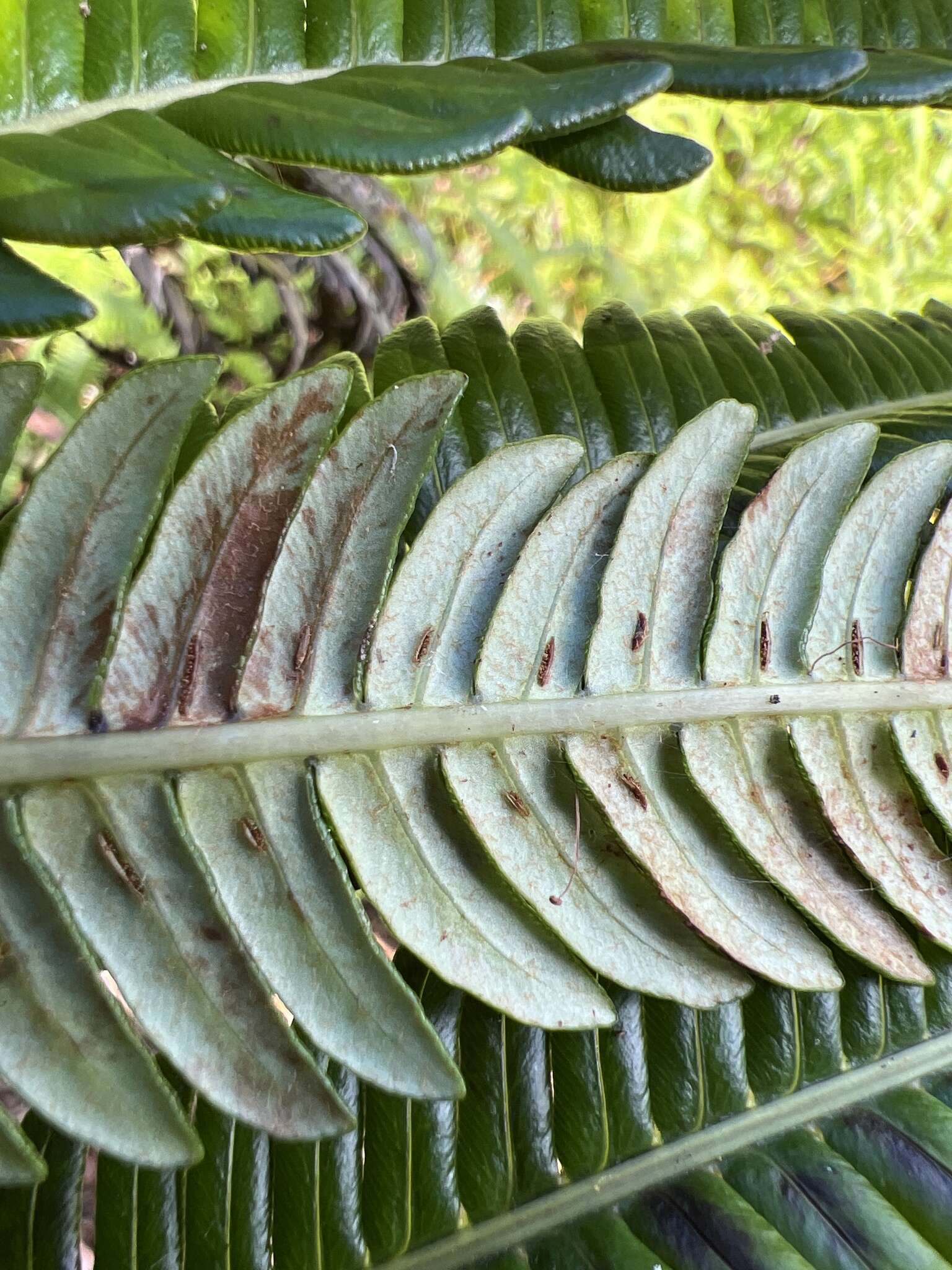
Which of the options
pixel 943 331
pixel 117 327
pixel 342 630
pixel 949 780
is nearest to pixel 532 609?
pixel 342 630

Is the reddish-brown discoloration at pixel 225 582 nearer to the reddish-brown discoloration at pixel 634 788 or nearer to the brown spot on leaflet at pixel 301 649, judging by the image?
the brown spot on leaflet at pixel 301 649

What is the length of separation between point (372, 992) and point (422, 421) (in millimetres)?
399

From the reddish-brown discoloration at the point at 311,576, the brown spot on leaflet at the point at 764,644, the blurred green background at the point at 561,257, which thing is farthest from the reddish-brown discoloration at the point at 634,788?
the blurred green background at the point at 561,257

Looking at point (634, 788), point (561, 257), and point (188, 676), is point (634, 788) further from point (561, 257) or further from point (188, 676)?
point (561, 257)

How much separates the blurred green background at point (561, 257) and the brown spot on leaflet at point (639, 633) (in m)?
1.11

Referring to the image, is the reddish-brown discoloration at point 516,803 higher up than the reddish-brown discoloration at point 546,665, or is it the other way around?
the reddish-brown discoloration at point 546,665

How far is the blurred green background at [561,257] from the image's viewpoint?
1632 mm

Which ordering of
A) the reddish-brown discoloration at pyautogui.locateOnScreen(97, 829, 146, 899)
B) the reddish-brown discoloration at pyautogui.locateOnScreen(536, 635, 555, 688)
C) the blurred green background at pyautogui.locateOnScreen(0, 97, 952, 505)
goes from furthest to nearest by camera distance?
1. the blurred green background at pyautogui.locateOnScreen(0, 97, 952, 505)
2. the reddish-brown discoloration at pyautogui.locateOnScreen(536, 635, 555, 688)
3. the reddish-brown discoloration at pyautogui.locateOnScreen(97, 829, 146, 899)

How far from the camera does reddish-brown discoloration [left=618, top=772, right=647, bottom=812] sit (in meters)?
0.71

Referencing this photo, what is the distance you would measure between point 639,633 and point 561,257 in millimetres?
1670

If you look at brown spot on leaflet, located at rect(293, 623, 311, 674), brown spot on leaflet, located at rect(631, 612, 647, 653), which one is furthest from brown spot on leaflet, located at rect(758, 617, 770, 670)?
brown spot on leaflet, located at rect(293, 623, 311, 674)

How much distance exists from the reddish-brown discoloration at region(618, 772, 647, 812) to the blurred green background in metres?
1.15

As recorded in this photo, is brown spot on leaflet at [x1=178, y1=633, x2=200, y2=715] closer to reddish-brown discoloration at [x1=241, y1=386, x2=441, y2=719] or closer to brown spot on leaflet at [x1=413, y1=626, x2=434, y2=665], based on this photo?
reddish-brown discoloration at [x1=241, y1=386, x2=441, y2=719]

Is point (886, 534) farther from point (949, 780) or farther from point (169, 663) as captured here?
point (169, 663)
